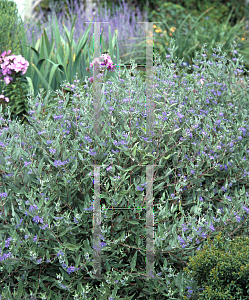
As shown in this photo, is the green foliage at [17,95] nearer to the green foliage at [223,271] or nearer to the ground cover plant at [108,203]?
the ground cover plant at [108,203]

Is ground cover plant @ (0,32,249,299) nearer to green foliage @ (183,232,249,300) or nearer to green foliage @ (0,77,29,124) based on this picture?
green foliage @ (183,232,249,300)

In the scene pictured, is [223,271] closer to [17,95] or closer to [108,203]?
[108,203]

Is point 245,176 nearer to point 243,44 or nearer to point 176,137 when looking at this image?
point 176,137

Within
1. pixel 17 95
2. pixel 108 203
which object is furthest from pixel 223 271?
pixel 17 95

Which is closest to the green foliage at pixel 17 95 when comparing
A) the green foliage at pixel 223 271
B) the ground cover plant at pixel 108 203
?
the ground cover plant at pixel 108 203

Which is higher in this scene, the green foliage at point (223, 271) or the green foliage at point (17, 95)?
the green foliage at point (17, 95)

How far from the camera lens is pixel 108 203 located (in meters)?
2.31

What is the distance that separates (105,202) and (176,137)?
0.74 metres

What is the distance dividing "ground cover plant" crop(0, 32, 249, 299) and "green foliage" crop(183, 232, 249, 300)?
0.23 metres

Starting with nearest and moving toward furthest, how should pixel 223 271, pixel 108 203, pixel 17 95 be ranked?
1. pixel 223 271
2. pixel 108 203
3. pixel 17 95

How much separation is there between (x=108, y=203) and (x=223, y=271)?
78 centimetres

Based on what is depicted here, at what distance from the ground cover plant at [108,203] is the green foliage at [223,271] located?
234 millimetres

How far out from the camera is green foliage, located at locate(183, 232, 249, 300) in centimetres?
187

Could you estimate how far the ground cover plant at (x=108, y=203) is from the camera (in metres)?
2.31
